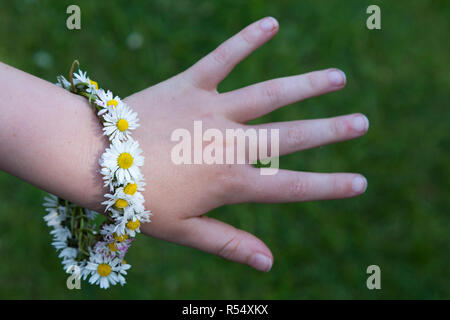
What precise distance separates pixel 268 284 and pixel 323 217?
0.57m

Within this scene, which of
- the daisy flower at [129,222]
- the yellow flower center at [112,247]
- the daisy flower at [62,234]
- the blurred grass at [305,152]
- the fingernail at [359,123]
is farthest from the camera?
the blurred grass at [305,152]

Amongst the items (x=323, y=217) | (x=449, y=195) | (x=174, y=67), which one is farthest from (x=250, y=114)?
(x=449, y=195)

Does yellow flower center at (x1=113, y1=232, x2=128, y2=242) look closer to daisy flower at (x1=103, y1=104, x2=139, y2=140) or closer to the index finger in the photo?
daisy flower at (x1=103, y1=104, x2=139, y2=140)

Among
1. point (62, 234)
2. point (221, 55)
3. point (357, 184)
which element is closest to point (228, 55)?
point (221, 55)

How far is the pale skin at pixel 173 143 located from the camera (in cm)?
142

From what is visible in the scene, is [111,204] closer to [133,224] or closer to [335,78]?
[133,224]

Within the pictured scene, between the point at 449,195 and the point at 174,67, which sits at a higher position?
the point at 174,67

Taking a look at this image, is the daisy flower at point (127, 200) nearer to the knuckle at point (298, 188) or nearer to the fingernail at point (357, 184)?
the knuckle at point (298, 188)

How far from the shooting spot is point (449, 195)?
10.1ft

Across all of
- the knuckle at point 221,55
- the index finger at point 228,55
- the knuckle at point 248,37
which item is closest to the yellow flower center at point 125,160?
the index finger at point 228,55

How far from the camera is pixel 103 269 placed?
164cm

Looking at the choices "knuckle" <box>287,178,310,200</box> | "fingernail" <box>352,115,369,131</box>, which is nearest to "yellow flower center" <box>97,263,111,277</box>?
"knuckle" <box>287,178,310,200</box>
